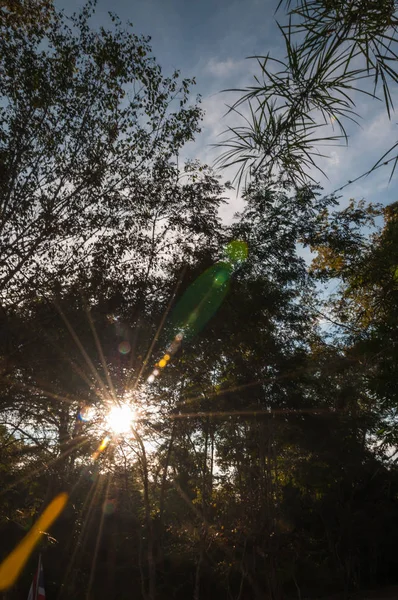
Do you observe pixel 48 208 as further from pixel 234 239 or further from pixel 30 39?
pixel 234 239

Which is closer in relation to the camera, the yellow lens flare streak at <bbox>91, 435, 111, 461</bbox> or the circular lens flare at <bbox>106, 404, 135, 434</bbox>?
the circular lens flare at <bbox>106, 404, 135, 434</bbox>

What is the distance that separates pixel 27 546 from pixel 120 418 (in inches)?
257

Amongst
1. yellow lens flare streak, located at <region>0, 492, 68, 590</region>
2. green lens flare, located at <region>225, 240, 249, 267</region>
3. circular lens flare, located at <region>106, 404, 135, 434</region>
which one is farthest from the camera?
yellow lens flare streak, located at <region>0, 492, 68, 590</region>

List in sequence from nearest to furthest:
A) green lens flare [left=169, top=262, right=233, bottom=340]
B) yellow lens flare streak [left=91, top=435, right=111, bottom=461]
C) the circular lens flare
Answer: green lens flare [left=169, top=262, right=233, bottom=340] → the circular lens flare → yellow lens flare streak [left=91, top=435, right=111, bottom=461]

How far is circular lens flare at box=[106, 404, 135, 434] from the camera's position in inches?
317

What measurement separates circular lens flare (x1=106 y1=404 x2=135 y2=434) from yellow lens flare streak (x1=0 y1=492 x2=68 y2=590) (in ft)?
13.3

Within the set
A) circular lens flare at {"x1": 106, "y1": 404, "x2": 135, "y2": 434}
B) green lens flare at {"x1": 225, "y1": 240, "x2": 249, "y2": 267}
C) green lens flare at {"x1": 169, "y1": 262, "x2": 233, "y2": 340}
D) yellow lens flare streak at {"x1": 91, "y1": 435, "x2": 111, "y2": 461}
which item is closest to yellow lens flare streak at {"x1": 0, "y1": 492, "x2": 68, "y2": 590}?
yellow lens flare streak at {"x1": 91, "y1": 435, "x2": 111, "y2": 461}

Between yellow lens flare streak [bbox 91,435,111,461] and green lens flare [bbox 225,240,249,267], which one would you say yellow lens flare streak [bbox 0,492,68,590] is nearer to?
yellow lens flare streak [bbox 91,435,111,461]

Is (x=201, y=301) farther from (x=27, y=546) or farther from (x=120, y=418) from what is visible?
(x=27, y=546)

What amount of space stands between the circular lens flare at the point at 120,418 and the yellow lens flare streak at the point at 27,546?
4066 millimetres

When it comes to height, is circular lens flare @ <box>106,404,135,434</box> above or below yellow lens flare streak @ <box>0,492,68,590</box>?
above

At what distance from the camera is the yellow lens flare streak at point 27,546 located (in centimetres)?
1156

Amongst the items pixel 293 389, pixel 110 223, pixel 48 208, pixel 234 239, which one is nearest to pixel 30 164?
pixel 48 208

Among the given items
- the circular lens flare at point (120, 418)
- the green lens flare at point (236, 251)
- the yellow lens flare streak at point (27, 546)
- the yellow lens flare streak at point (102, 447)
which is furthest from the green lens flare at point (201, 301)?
the yellow lens flare streak at point (27, 546)
